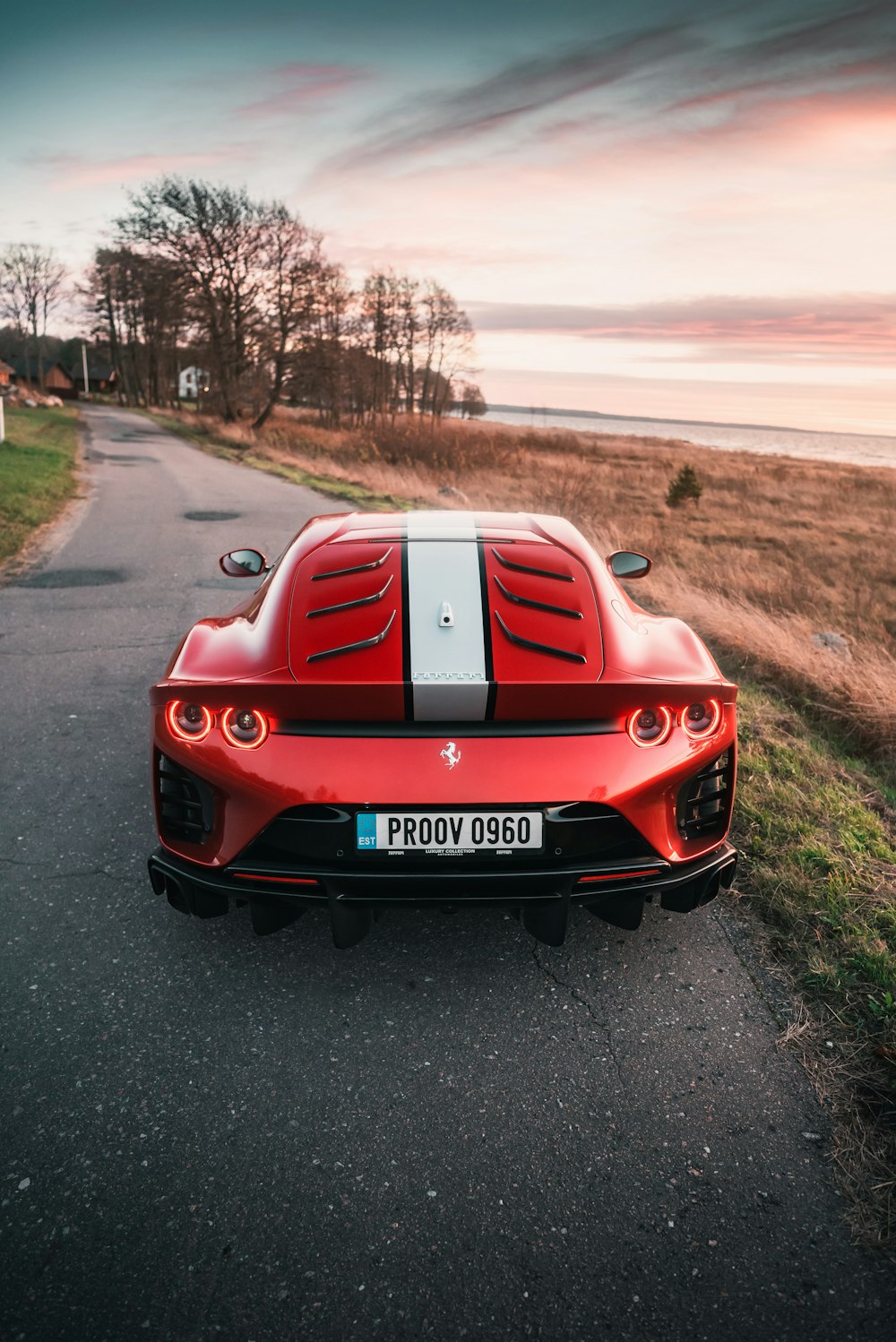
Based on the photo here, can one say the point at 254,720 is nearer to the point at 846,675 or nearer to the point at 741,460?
the point at 846,675

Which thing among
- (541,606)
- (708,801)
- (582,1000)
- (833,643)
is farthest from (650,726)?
(833,643)

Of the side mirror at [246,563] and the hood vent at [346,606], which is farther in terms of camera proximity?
the side mirror at [246,563]

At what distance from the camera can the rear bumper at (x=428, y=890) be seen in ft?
7.68

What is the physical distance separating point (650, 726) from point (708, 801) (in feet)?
1.19

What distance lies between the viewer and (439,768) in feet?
7.54

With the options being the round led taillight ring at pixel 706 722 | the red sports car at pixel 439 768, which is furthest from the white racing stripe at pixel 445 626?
the round led taillight ring at pixel 706 722

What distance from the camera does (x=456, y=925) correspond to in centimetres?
301

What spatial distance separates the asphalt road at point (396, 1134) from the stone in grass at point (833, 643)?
4448mm

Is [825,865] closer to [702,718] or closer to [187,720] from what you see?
[702,718]

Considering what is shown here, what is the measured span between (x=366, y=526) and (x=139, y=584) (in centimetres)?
547

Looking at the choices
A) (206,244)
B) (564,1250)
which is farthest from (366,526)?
(206,244)

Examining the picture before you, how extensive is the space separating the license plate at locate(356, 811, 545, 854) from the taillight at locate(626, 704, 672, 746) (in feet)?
1.30

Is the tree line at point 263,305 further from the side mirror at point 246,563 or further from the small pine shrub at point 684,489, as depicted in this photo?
the side mirror at point 246,563

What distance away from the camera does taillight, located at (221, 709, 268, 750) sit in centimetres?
239
